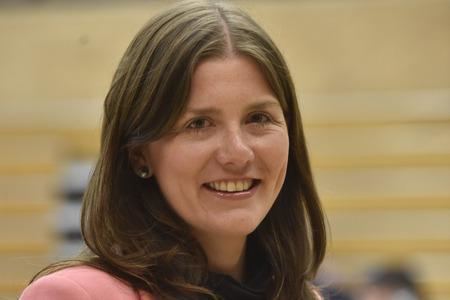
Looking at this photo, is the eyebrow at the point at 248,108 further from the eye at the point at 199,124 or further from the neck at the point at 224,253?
the neck at the point at 224,253

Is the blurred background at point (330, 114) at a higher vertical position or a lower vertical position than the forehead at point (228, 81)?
lower

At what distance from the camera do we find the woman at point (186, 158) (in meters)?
1.70

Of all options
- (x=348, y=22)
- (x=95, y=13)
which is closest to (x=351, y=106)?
(x=348, y=22)

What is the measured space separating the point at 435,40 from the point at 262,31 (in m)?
4.96

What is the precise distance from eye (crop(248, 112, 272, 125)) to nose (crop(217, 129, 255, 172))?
0.13ft

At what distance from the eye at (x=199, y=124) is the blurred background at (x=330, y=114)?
5017 millimetres

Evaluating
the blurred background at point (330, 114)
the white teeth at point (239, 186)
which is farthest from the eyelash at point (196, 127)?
the blurred background at point (330, 114)

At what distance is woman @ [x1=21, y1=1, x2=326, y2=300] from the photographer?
5.57 ft

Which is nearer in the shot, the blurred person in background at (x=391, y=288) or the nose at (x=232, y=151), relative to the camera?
the nose at (x=232, y=151)

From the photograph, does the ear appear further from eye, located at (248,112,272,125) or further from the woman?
eye, located at (248,112,272,125)

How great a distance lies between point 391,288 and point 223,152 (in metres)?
3.38

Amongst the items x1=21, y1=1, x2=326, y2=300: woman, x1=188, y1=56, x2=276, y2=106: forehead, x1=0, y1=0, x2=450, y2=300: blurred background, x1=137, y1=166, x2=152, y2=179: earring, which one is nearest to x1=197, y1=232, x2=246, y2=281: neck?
x1=21, y1=1, x2=326, y2=300: woman

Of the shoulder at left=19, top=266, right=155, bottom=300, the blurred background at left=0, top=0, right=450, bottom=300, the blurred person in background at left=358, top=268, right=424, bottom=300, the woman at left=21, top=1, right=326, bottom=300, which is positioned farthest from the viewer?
the blurred background at left=0, top=0, right=450, bottom=300

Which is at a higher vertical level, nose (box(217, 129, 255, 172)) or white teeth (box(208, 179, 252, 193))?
nose (box(217, 129, 255, 172))
